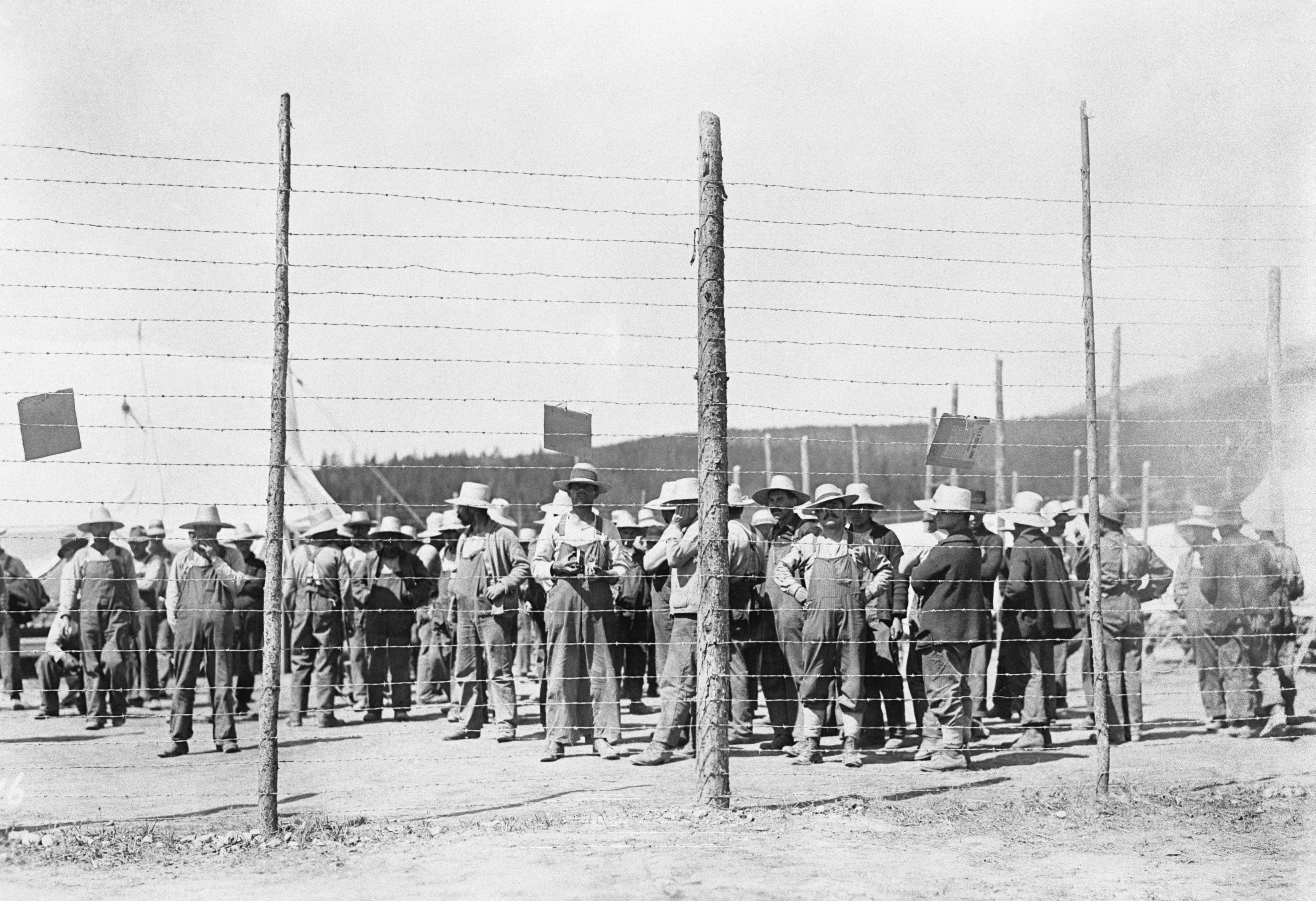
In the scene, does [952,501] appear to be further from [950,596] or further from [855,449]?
[855,449]

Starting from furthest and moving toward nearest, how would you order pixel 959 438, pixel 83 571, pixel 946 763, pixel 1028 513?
pixel 83 571
pixel 1028 513
pixel 946 763
pixel 959 438

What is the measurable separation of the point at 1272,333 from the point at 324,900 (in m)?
12.3

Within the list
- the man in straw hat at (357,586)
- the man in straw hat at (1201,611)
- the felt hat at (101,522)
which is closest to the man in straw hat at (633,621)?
the man in straw hat at (357,586)

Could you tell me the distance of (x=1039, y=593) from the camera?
36.0 ft

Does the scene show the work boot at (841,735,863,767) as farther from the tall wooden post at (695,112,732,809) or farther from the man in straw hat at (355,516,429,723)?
the man in straw hat at (355,516,429,723)

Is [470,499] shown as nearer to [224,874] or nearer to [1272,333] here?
[224,874]

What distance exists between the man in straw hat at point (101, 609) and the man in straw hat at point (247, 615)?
106 centimetres

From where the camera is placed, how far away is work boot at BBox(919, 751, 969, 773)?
924 cm

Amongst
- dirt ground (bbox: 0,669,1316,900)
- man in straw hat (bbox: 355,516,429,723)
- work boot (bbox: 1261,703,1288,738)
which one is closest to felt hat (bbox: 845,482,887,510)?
dirt ground (bbox: 0,669,1316,900)

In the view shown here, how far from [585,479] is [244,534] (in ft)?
12.2

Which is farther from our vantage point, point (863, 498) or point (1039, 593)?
point (1039, 593)

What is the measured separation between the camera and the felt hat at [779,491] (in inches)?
395

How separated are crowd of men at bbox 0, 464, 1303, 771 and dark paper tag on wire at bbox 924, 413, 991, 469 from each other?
134 cm

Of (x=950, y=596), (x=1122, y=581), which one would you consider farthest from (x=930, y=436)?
(x=1122, y=581)
